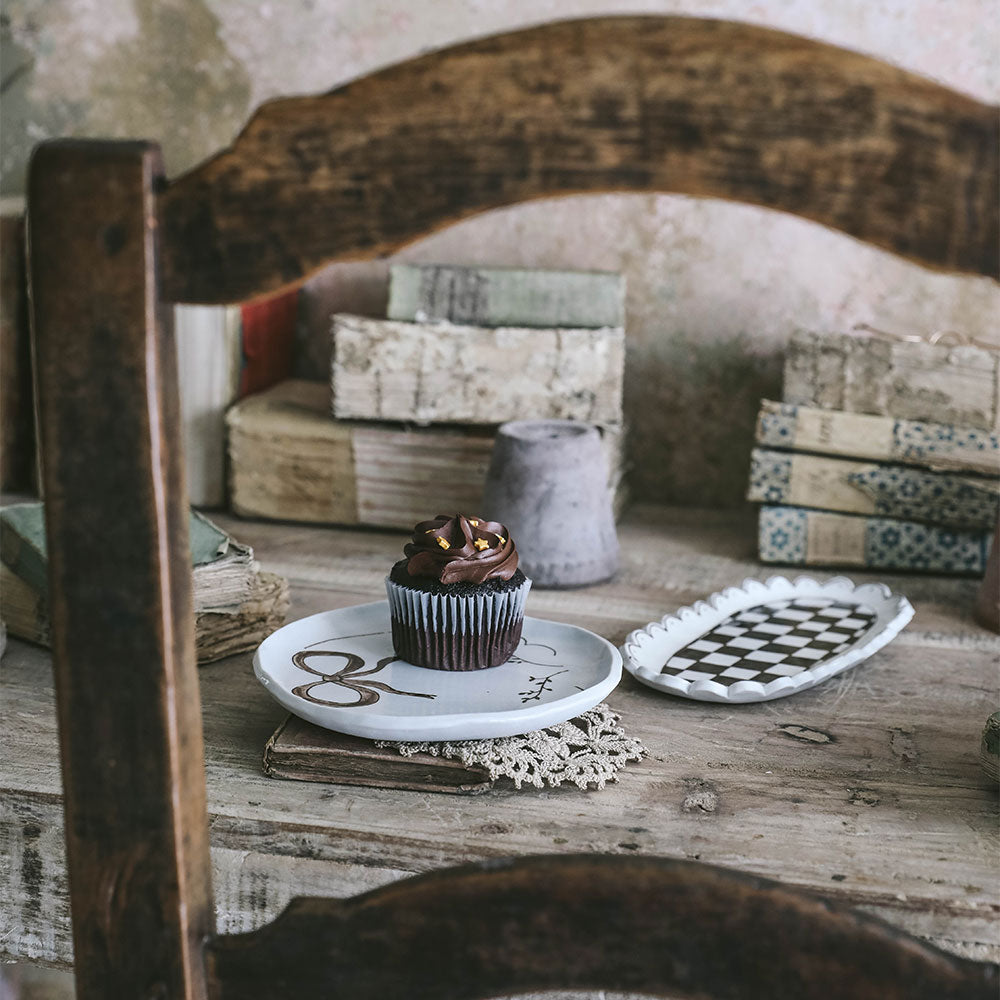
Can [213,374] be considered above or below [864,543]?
above

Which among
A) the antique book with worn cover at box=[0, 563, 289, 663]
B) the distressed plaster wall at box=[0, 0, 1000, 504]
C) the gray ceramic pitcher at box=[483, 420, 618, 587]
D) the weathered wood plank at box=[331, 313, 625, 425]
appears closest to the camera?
the antique book with worn cover at box=[0, 563, 289, 663]

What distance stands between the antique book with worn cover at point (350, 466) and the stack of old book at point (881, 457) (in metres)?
0.21

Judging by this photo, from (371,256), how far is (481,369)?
0.98 metres

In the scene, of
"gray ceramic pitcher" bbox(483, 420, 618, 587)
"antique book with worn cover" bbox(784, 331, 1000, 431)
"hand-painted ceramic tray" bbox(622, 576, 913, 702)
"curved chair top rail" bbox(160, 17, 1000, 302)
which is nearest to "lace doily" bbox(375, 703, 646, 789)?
"hand-painted ceramic tray" bbox(622, 576, 913, 702)

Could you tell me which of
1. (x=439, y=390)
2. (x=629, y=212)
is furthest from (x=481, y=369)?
(x=629, y=212)

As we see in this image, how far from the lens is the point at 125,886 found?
42 centimetres

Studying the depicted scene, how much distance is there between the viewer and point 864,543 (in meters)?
1.28

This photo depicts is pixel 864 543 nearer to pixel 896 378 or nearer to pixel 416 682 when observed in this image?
pixel 896 378

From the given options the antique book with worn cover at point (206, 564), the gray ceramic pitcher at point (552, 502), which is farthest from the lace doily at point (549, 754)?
the gray ceramic pitcher at point (552, 502)

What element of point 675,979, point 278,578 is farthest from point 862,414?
point 675,979

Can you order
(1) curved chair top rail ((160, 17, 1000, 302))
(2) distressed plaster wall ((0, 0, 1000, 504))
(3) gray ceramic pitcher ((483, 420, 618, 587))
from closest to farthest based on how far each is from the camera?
(1) curved chair top rail ((160, 17, 1000, 302)) < (3) gray ceramic pitcher ((483, 420, 618, 587)) < (2) distressed plaster wall ((0, 0, 1000, 504))

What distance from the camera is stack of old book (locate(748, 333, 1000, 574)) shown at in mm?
1229

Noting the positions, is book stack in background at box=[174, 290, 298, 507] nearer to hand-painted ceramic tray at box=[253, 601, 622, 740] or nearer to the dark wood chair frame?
hand-painted ceramic tray at box=[253, 601, 622, 740]

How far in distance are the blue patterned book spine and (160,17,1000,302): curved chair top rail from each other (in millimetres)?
979
